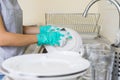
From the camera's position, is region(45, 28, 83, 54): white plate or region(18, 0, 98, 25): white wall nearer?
region(45, 28, 83, 54): white plate

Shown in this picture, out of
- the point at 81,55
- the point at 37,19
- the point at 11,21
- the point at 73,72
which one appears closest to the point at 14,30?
the point at 11,21

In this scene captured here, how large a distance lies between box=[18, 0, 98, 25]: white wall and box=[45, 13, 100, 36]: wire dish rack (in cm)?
4

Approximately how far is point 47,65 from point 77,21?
127 centimetres

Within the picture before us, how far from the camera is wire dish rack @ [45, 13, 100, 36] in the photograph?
67.6 inches

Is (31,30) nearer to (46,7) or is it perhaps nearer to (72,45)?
(72,45)

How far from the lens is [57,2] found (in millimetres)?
1828

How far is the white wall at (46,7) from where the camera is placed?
5.98 feet

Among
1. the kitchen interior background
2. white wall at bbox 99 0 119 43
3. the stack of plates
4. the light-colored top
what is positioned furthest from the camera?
the kitchen interior background

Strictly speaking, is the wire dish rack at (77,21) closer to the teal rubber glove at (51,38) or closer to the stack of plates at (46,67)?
the teal rubber glove at (51,38)

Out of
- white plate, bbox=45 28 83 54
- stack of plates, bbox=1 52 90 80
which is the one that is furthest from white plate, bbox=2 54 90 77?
white plate, bbox=45 28 83 54

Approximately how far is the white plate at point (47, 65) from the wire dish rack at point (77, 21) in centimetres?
107

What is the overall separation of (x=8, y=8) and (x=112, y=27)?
66 centimetres

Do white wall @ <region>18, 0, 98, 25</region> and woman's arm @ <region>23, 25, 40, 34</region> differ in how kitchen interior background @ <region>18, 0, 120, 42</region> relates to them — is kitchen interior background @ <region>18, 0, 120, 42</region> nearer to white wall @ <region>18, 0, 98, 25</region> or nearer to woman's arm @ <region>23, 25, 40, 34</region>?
white wall @ <region>18, 0, 98, 25</region>

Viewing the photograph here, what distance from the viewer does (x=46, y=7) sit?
6.04ft
